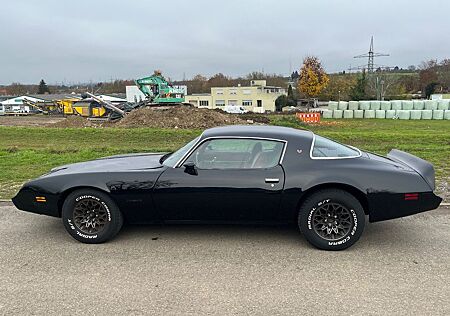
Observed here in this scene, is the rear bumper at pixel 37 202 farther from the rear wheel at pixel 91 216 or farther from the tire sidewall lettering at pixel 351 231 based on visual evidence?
the tire sidewall lettering at pixel 351 231

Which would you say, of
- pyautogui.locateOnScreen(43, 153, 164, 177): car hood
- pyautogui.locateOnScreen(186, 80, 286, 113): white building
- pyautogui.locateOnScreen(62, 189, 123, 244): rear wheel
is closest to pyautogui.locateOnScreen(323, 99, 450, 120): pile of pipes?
pyautogui.locateOnScreen(186, 80, 286, 113): white building

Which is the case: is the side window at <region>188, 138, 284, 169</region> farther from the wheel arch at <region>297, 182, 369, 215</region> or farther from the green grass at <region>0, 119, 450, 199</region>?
the green grass at <region>0, 119, 450, 199</region>

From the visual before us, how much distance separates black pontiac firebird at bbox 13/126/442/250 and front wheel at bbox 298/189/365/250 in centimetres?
1

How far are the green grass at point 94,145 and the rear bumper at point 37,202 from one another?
1984 mm

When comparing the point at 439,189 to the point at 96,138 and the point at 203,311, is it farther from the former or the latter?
the point at 96,138

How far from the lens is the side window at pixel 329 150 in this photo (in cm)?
404

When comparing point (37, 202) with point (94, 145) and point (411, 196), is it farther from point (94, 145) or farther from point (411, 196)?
point (94, 145)

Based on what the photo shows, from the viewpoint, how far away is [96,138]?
16.2 metres

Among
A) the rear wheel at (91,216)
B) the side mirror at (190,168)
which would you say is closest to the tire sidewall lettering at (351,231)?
the side mirror at (190,168)

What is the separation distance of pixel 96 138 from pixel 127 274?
546 inches

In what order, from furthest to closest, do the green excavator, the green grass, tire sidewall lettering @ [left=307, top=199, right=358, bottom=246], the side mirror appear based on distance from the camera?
the green excavator
the green grass
the side mirror
tire sidewall lettering @ [left=307, top=199, right=358, bottom=246]

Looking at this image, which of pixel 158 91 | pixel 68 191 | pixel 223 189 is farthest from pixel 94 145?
pixel 158 91

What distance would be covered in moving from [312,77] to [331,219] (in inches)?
1965

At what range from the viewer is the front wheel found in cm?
379
